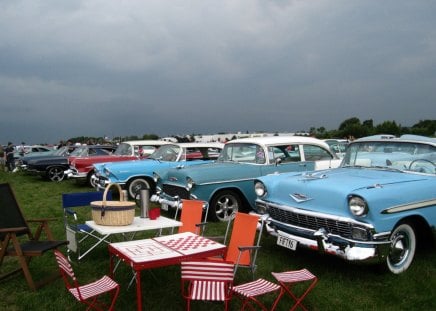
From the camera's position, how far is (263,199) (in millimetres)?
5723

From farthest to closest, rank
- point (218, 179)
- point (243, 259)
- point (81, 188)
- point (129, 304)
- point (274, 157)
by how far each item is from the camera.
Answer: point (81, 188) → point (274, 157) → point (218, 179) → point (243, 259) → point (129, 304)

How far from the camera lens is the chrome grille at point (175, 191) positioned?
7745 millimetres

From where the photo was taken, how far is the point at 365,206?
441cm

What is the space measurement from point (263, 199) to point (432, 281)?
7.33ft

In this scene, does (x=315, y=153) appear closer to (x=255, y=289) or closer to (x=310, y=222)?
(x=310, y=222)

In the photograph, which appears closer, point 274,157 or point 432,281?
point 432,281

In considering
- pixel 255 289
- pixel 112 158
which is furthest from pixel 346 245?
pixel 112 158

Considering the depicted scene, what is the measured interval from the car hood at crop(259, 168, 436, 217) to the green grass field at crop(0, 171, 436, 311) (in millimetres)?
801

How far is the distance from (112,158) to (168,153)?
3748mm

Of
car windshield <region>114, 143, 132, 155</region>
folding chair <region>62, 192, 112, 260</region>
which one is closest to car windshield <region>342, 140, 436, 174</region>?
folding chair <region>62, 192, 112, 260</region>

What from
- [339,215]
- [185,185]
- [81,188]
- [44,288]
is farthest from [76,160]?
[339,215]

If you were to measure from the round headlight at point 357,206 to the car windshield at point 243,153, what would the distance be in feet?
12.0

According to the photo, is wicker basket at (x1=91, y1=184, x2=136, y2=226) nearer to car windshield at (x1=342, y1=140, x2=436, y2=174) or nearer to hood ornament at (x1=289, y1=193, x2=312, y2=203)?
hood ornament at (x1=289, y1=193, x2=312, y2=203)

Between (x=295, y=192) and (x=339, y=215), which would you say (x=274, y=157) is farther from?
(x=339, y=215)
